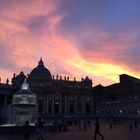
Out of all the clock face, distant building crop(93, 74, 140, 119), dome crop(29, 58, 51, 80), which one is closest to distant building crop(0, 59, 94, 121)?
dome crop(29, 58, 51, 80)

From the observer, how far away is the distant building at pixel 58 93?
5871 inches

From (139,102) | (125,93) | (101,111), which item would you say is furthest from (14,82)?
(139,102)

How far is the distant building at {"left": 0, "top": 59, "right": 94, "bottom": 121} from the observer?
149125mm

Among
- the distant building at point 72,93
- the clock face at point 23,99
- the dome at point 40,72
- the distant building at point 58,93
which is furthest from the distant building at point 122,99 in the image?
the clock face at point 23,99

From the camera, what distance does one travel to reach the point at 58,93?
151 m

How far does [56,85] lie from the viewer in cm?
14962

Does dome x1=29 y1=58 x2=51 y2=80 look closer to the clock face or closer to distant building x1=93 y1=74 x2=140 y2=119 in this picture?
distant building x1=93 y1=74 x2=140 y2=119

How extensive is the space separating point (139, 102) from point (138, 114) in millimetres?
4057

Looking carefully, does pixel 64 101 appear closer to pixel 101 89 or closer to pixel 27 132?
pixel 101 89

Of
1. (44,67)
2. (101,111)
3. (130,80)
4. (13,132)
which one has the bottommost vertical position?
(13,132)

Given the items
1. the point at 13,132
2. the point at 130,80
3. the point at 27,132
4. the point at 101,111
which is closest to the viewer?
the point at 27,132

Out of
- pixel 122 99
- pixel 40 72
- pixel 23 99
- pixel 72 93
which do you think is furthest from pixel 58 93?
pixel 23 99

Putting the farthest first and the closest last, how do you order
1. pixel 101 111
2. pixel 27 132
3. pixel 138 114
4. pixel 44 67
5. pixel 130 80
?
pixel 44 67 → pixel 101 111 → pixel 130 80 → pixel 138 114 → pixel 27 132

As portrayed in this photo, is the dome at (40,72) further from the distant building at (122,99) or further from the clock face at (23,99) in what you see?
the clock face at (23,99)
